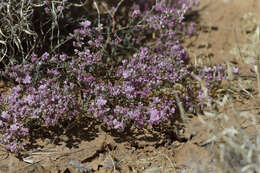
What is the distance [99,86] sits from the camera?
11.9 ft

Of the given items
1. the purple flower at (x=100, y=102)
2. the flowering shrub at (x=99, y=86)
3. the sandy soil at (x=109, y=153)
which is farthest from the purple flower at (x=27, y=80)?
the purple flower at (x=100, y=102)

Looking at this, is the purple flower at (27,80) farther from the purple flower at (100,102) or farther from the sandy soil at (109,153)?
the purple flower at (100,102)

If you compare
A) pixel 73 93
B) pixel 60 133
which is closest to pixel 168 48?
pixel 73 93

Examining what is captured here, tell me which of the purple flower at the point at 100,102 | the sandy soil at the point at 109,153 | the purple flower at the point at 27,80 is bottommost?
the sandy soil at the point at 109,153

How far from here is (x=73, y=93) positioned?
3.77 meters

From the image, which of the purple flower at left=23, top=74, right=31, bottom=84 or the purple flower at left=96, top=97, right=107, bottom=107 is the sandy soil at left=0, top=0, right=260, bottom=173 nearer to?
the purple flower at left=96, top=97, right=107, bottom=107

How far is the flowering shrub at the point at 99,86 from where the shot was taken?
11.0 ft

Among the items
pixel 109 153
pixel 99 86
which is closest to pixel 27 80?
pixel 99 86

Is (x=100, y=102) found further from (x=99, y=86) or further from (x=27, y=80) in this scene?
(x=27, y=80)

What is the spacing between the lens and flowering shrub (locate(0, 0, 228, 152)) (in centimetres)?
335

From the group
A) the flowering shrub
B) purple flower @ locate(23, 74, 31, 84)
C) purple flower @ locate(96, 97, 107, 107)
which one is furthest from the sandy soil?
purple flower @ locate(23, 74, 31, 84)

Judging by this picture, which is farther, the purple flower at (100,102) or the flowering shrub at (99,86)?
the purple flower at (100,102)

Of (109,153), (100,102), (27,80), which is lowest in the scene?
(109,153)

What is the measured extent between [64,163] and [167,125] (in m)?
1.19
